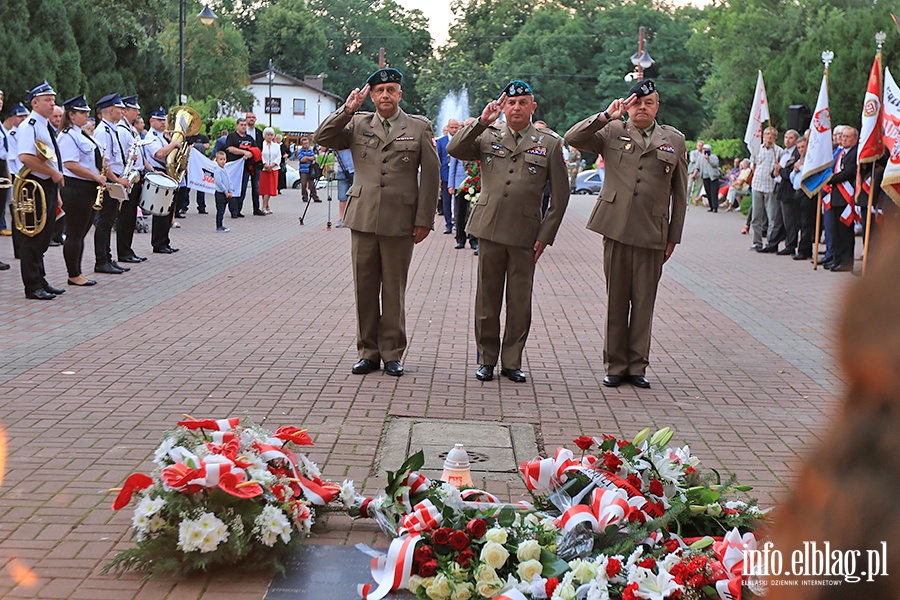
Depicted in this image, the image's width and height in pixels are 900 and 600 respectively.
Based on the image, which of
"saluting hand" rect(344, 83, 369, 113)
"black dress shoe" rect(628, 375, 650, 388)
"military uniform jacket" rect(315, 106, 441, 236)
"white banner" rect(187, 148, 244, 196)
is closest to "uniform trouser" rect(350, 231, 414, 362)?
"military uniform jacket" rect(315, 106, 441, 236)

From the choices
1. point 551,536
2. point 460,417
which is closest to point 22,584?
point 551,536

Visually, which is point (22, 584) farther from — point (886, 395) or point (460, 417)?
point (886, 395)

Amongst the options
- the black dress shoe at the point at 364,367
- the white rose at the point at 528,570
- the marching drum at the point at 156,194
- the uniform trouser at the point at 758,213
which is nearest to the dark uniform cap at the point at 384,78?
the black dress shoe at the point at 364,367

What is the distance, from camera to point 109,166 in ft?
42.0

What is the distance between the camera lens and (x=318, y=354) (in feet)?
27.9

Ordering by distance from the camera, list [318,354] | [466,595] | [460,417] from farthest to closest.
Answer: [318,354] → [460,417] → [466,595]

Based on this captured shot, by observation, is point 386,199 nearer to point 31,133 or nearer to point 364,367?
point 364,367

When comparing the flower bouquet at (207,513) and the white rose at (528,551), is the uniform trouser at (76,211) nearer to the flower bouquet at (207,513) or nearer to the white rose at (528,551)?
the flower bouquet at (207,513)

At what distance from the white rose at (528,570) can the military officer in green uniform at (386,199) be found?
405 cm

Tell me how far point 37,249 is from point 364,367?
190 inches

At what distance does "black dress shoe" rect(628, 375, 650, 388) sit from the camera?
7621 millimetres

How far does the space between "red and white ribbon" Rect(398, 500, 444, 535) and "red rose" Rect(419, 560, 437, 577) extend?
24 cm

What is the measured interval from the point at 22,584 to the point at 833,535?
3536 mm

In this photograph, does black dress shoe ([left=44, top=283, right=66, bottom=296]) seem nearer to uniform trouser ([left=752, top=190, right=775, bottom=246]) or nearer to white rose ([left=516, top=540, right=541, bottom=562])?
white rose ([left=516, top=540, right=541, bottom=562])
